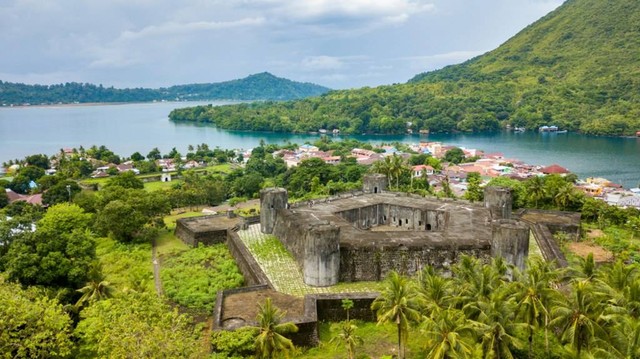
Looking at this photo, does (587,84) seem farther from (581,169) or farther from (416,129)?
(581,169)

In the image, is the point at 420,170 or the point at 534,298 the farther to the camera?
the point at 420,170

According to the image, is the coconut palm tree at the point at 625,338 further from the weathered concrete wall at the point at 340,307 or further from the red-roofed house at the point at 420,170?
the red-roofed house at the point at 420,170

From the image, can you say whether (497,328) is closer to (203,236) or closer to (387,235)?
(387,235)

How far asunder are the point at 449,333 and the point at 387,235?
35.5 feet

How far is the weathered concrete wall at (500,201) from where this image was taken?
2900 cm

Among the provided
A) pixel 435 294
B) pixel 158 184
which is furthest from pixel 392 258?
pixel 158 184

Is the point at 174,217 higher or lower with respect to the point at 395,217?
lower

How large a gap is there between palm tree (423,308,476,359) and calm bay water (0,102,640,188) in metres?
66.3

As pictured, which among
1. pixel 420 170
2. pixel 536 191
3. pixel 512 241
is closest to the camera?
pixel 512 241

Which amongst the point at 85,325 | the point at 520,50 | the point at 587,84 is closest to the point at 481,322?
the point at 85,325

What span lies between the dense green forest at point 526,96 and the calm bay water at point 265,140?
5169 mm

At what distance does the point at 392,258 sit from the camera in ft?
74.6

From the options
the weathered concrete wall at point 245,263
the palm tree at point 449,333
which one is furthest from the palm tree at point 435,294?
the weathered concrete wall at point 245,263

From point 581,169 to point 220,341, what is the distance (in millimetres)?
76659
